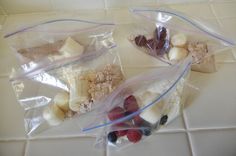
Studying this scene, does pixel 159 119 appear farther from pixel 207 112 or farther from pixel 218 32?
pixel 218 32

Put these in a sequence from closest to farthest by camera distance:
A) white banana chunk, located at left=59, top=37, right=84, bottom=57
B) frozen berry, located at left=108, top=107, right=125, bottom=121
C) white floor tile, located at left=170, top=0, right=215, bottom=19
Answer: frozen berry, located at left=108, top=107, right=125, bottom=121 < white banana chunk, located at left=59, top=37, right=84, bottom=57 < white floor tile, located at left=170, top=0, right=215, bottom=19

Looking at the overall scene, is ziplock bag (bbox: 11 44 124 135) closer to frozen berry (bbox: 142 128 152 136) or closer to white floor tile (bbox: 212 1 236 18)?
frozen berry (bbox: 142 128 152 136)

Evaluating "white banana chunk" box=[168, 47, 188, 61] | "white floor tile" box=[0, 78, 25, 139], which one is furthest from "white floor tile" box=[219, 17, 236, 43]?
"white floor tile" box=[0, 78, 25, 139]

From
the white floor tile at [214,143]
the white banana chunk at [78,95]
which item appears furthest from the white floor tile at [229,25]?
the white banana chunk at [78,95]

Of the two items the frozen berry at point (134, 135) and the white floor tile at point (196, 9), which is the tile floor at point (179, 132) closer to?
the frozen berry at point (134, 135)

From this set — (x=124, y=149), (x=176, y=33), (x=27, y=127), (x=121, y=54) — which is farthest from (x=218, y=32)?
(x=27, y=127)
